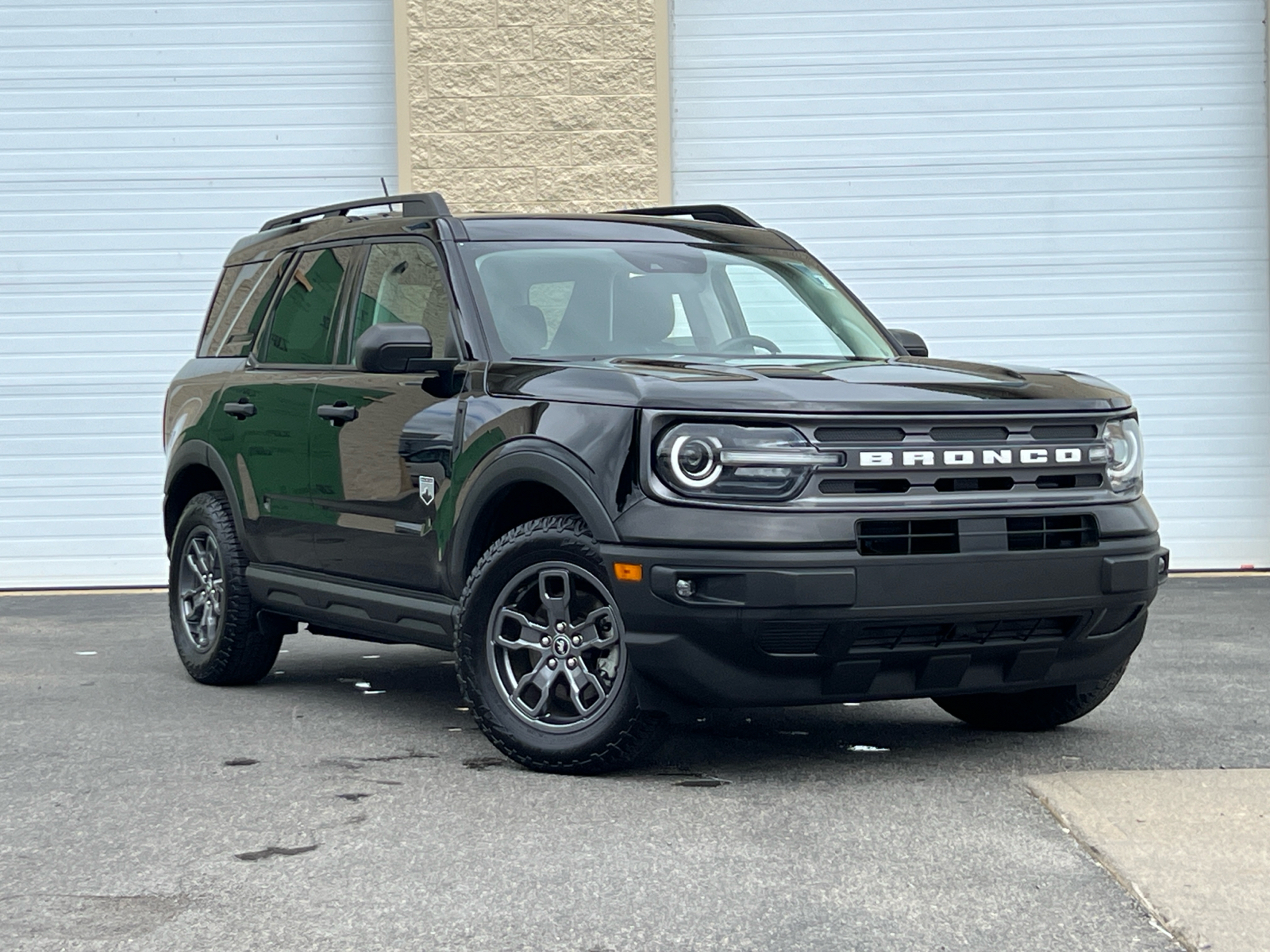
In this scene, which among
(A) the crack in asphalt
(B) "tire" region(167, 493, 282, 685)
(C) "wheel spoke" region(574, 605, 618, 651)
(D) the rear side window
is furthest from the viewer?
(D) the rear side window

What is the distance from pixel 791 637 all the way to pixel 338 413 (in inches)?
90.5

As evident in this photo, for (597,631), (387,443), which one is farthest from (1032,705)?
(387,443)

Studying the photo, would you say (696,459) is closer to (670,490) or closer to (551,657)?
(670,490)

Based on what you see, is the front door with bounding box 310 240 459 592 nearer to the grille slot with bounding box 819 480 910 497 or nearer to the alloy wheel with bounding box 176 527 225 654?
the alloy wheel with bounding box 176 527 225 654

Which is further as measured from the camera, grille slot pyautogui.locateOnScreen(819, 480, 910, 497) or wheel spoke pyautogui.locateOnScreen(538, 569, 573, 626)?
wheel spoke pyautogui.locateOnScreen(538, 569, 573, 626)


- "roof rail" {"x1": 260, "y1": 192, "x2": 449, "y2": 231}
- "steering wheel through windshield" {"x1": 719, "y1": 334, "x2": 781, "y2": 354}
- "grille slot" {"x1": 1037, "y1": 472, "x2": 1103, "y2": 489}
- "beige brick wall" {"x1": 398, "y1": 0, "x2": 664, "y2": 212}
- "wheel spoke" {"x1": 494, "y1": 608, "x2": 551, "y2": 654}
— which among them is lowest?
"wheel spoke" {"x1": 494, "y1": 608, "x2": 551, "y2": 654}

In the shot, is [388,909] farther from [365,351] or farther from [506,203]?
[506,203]

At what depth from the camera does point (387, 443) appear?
660cm

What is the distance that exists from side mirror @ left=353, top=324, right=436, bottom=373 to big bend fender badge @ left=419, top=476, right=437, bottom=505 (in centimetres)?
38

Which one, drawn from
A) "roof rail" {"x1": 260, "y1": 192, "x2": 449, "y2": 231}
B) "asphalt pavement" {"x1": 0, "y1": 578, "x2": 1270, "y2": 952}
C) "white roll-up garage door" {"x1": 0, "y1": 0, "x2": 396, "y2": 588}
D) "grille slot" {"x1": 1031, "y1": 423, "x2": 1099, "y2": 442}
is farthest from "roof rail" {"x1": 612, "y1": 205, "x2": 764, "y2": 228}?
"white roll-up garage door" {"x1": 0, "y1": 0, "x2": 396, "y2": 588}

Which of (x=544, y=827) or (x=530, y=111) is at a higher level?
(x=530, y=111)

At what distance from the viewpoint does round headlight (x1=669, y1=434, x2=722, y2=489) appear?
536cm

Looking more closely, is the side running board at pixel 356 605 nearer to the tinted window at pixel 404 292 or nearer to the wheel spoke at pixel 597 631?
the wheel spoke at pixel 597 631

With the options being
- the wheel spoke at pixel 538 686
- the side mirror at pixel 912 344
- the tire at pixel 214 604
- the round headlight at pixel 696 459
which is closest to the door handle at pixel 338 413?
the tire at pixel 214 604
